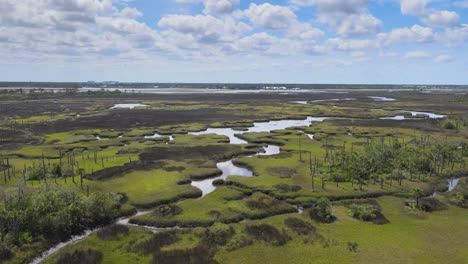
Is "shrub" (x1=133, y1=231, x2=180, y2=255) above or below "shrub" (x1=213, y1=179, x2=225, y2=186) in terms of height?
below

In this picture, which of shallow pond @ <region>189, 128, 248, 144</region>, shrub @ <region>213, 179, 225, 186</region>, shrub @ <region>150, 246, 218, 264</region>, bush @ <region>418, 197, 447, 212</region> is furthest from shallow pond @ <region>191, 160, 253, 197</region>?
bush @ <region>418, 197, 447, 212</region>

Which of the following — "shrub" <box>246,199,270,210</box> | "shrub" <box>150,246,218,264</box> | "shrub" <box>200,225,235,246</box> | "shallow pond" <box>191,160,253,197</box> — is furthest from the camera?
"shallow pond" <box>191,160,253,197</box>

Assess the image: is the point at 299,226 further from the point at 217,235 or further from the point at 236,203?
the point at 236,203

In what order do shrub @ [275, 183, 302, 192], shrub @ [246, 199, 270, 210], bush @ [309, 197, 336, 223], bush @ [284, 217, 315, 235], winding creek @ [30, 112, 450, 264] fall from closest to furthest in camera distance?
winding creek @ [30, 112, 450, 264], bush @ [284, 217, 315, 235], bush @ [309, 197, 336, 223], shrub @ [246, 199, 270, 210], shrub @ [275, 183, 302, 192]

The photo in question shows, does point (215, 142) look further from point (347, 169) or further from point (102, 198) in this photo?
point (102, 198)

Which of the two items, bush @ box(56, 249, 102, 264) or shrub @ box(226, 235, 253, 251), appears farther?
shrub @ box(226, 235, 253, 251)

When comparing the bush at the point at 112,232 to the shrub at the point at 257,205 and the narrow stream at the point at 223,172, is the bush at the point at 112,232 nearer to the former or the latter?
the narrow stream at the point at 223,172

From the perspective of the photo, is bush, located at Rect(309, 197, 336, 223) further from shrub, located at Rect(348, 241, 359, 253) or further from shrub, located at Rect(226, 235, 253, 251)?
→ shrub, located at Rect(226, 235, 253, 251)

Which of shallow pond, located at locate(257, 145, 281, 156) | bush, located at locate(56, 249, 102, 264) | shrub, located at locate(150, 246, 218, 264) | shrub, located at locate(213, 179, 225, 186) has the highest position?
shallow pond, located at locate(257, 145, 281, 156)
